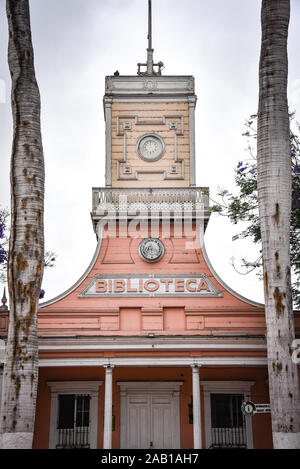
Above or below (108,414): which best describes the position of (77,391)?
above

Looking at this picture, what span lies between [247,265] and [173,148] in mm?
4384

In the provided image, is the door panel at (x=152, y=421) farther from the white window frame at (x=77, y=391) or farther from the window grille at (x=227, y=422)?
the window grille at (x=227, y=422)

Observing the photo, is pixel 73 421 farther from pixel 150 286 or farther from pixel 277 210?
pixel 277 210

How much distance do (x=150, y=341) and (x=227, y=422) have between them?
3.29 meters

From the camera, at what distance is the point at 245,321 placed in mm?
14758

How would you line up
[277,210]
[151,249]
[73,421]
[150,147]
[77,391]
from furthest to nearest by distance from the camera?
[150,147] < [151,249] < [77,391] < [73,421] < [277,210]

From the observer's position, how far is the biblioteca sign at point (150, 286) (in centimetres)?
1510

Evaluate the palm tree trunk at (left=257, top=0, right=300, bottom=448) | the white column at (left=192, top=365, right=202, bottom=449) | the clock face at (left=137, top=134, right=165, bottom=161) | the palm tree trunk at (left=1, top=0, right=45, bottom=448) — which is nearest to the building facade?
the white column at (left=192, top=365, right=202, bottom=449)

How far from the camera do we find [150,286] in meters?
15.2

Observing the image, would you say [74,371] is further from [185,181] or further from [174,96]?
[174,96]

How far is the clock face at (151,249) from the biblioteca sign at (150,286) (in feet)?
1.68

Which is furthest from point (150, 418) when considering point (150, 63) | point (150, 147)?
point (150, 63)
